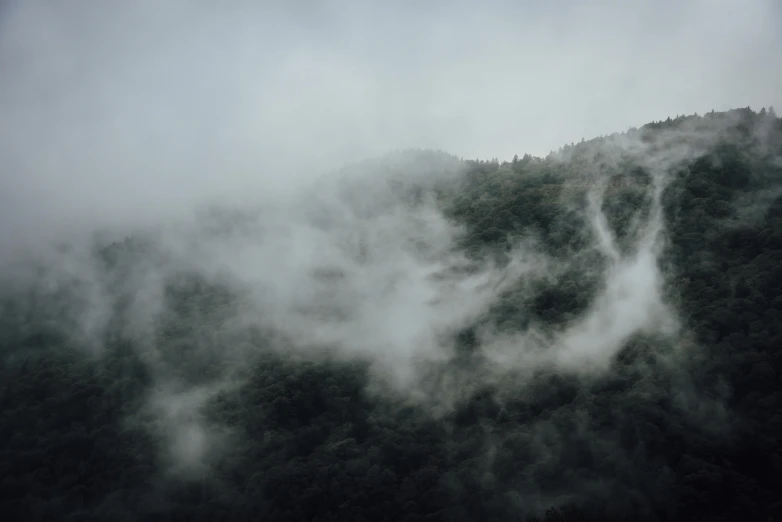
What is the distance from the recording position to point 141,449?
4359cm

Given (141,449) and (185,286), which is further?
(185,286)

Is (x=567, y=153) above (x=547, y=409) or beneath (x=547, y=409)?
above

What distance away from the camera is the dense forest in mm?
35719

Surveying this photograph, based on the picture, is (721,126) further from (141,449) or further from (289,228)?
(141,449)

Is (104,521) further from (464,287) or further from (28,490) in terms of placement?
(464,287)

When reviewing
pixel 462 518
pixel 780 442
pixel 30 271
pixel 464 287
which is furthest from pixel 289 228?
pixel 780 442

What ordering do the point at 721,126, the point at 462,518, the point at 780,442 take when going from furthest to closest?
the point at 721,126, the point at 462,518, the point at 780,442

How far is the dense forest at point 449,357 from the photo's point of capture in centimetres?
3572

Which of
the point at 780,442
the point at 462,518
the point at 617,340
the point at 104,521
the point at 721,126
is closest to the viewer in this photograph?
the point at 780,442

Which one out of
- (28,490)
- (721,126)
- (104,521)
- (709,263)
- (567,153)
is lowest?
(104,521)

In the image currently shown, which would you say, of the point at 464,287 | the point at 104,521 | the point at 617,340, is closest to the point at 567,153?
the point at 464,287

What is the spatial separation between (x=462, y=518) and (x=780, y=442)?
1676 cm

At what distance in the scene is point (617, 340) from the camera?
138 feet

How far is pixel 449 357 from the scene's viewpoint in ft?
153
